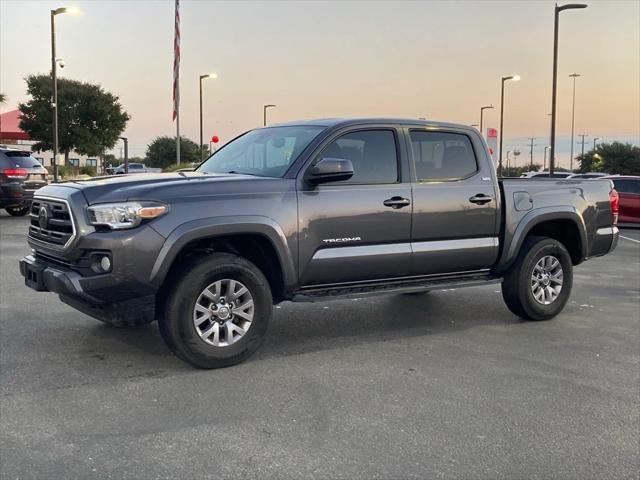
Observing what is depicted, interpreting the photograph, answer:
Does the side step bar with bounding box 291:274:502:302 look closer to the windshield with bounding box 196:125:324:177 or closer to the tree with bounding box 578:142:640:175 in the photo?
the windshield with bounding box 196:125:324:177

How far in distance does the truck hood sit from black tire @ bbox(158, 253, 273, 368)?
0.51 meters

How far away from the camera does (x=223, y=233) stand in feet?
16.0

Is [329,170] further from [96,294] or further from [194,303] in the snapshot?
[96,294]

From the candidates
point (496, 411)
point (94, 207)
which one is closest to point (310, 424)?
point (496, 411)

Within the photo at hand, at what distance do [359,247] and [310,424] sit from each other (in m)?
1.91

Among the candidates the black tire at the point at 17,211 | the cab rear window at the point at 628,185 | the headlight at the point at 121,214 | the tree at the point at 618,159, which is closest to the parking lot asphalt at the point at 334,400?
the headlight at the point at 121,214

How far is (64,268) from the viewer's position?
4.90 m

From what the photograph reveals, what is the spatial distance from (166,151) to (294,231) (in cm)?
7632

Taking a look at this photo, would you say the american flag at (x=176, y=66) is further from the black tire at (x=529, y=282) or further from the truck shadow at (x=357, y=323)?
the black tire at (x=529, y=282)

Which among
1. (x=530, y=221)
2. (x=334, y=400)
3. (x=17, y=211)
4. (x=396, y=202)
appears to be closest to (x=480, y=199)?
(x=530, y=221)

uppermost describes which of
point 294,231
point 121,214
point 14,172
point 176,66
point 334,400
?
point 176,66

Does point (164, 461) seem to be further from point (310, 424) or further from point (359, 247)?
point (359, 247)

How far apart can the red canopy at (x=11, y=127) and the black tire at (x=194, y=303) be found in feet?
178

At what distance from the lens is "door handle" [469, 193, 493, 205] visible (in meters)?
6.16
